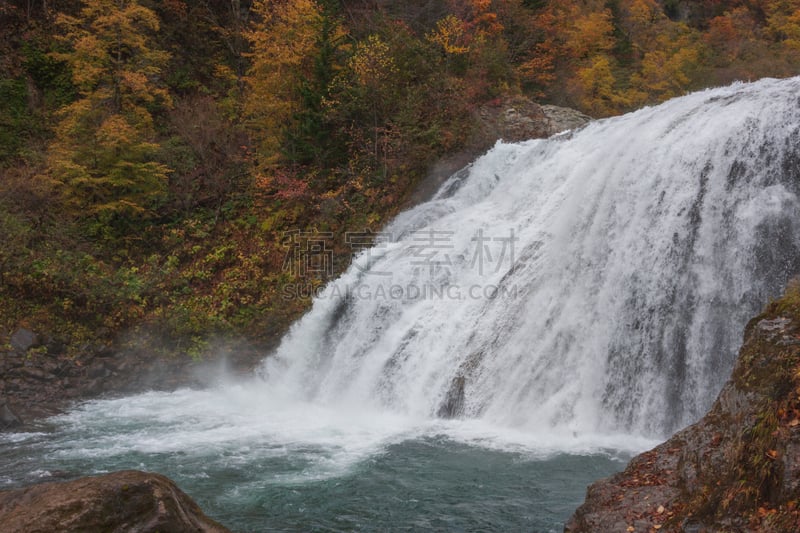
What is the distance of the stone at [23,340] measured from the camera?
13.6m

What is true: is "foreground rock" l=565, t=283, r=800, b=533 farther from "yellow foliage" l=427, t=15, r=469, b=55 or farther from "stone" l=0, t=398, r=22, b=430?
"yellow foliage" l=427, t=15, r=469, b=55

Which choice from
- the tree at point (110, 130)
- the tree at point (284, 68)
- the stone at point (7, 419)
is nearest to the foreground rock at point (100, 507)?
the stone at point (7, 419)

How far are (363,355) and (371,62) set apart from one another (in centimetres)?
912

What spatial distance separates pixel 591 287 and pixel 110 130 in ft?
43.4

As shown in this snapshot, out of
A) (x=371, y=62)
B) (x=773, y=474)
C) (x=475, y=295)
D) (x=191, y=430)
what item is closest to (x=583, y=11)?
(x=371, y=62)

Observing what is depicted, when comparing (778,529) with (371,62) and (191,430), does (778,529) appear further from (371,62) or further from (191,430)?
(371,62)

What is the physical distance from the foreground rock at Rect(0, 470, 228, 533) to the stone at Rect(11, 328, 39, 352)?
33.8 feet

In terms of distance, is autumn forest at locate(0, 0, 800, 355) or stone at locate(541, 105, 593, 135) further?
stone at locate(541, 105, 593, 135)

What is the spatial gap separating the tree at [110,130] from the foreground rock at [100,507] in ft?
43.3

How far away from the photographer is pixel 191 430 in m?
10.6

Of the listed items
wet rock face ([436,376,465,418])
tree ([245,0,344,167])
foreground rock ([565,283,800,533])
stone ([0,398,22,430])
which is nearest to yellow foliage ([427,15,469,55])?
tree ([245,0,344,167])

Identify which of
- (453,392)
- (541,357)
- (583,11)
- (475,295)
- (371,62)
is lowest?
(453,392)

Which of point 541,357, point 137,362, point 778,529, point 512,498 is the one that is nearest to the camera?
point 778,529

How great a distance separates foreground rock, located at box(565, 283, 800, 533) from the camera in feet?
13.4
